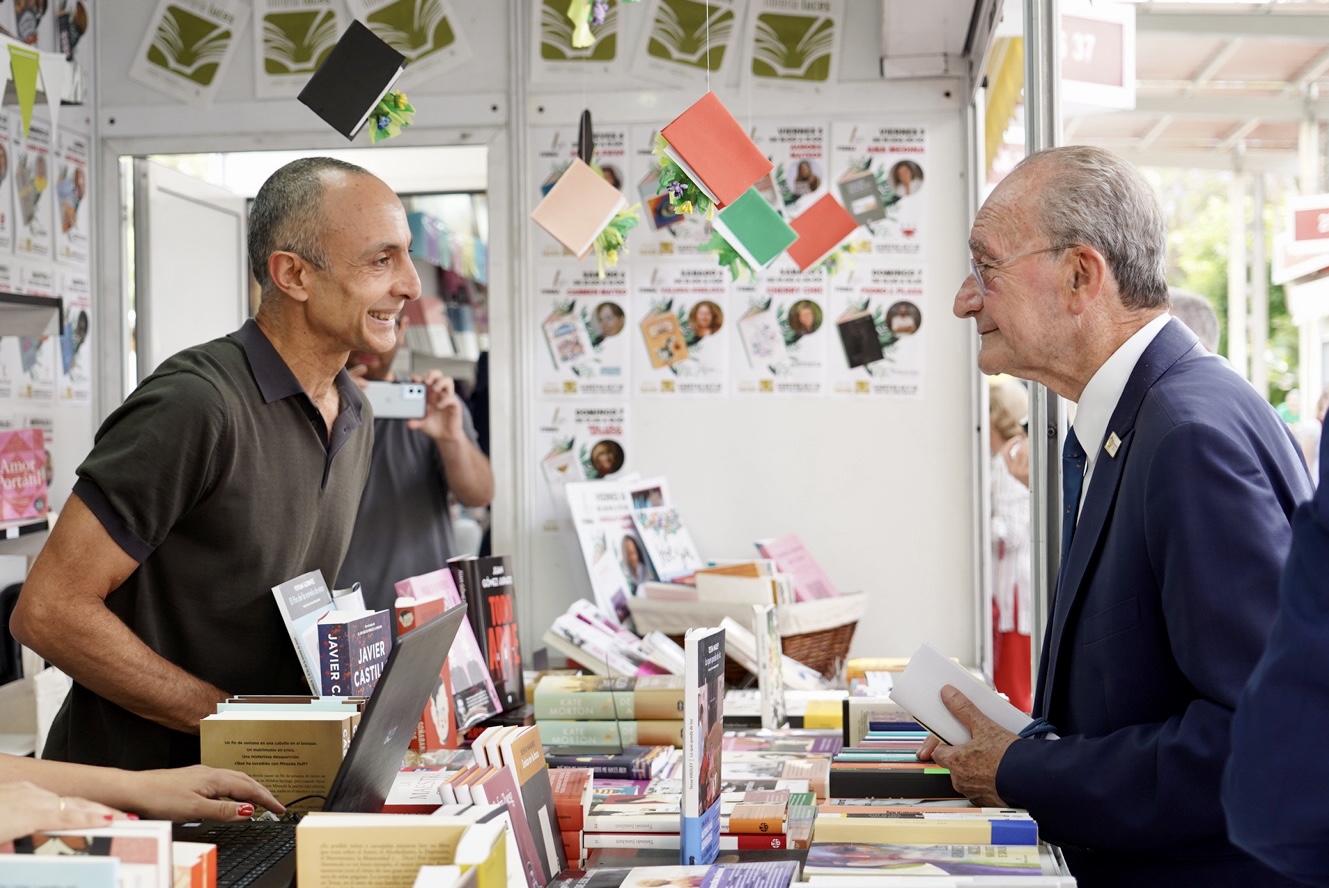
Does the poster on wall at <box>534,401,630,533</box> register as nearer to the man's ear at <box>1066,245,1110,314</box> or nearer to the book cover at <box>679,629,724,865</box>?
the book cover at <box>679,629,724,865</box>

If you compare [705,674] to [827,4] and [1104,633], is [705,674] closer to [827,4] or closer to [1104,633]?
[1104,633]

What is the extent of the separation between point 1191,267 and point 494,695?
27.1 m

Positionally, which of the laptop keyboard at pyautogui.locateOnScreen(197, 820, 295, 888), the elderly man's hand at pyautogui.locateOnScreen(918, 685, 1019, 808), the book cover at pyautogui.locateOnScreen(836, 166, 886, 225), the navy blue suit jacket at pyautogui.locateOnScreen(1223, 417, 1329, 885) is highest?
the book cover at pyautogui.locateOnScreen(836, 166, 886, 225)

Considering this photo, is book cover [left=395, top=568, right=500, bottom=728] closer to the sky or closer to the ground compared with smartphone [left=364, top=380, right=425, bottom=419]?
closer to the ground

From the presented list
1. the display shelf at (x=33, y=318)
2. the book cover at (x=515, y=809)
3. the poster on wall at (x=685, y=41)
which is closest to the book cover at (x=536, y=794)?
the book cover at (x=515, y=809)

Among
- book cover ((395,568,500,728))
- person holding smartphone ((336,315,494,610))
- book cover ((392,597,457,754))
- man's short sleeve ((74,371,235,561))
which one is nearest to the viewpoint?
man's short sleeve ((74,371,235,561))

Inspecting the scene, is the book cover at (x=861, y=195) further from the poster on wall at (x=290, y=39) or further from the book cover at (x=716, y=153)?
the poster on wall at (x=290, y=39)

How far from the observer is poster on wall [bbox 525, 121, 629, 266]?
143 inches

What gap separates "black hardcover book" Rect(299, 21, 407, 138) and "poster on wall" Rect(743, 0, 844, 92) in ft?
4.49

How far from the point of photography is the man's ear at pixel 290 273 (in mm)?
2254

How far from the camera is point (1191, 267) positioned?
26609 millimetres

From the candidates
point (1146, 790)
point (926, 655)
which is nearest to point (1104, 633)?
point (1146, 790)

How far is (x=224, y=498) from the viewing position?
81.4 inches

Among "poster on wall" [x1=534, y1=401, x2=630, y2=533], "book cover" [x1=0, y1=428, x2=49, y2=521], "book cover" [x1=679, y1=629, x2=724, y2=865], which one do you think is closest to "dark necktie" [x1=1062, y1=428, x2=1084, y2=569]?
"book cover" [x1=679, y1=629, x2=724, y2=865]
